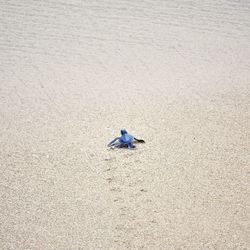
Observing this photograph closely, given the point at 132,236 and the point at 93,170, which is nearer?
the point at 132,236

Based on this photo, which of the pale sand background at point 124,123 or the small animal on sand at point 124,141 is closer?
the pale sand background at point 124,123

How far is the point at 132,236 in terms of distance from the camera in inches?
123

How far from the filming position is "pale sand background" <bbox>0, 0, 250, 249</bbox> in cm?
328

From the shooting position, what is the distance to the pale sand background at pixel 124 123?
3.28m

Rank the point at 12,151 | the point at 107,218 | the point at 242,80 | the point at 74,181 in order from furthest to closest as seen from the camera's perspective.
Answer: the point at 242,80 → the point at 12,151 → the point at 74,181 → the point at 107,218

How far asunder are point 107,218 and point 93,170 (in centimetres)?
76

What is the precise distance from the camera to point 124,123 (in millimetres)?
5047

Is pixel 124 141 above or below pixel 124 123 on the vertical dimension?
above

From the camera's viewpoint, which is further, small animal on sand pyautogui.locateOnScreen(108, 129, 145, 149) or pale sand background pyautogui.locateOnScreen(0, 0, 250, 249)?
small animal on sand pyautogui.locateOnScreen(108, 129, 145, 149)

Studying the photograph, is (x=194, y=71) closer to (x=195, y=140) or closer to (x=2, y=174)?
(x=195, y=140)

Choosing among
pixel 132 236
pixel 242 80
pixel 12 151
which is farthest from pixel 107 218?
pixel 242 80

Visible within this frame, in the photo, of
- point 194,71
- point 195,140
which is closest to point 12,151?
point 195,140

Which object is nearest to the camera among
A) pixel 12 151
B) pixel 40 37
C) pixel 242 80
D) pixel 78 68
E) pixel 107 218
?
pixel 107 218

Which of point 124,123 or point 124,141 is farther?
point 124,123
